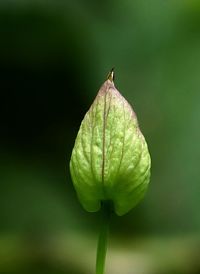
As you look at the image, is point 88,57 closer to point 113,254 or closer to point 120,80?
point 120,80

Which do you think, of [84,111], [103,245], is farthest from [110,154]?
[84,111]

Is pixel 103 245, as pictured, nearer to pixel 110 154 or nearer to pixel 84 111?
pixel 110 154

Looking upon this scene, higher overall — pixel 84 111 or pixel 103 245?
pixel 84 111

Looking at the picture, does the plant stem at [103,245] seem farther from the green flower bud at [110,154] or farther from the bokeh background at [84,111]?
the bokeh background at [84,111]

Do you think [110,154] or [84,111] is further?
[84,111]

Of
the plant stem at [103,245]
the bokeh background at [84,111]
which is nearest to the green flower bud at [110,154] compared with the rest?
the plant stem at [103,245]

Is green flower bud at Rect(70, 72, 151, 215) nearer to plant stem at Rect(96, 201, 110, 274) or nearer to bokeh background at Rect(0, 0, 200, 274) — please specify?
plant stem at Rect(96, 201, 110, 274)
